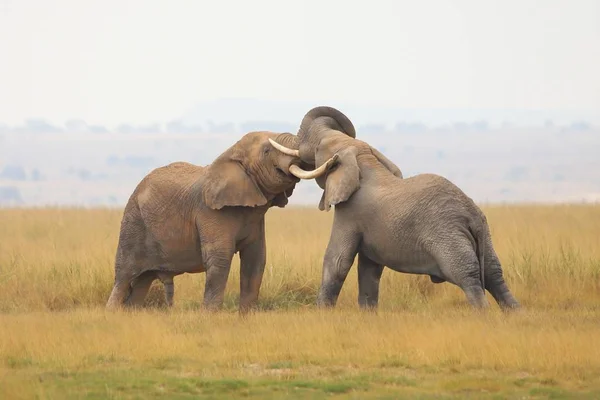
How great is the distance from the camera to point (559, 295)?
571 inches

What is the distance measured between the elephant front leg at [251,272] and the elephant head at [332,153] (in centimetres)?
Result: 81

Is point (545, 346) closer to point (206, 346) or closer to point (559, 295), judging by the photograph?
point (206, 346)

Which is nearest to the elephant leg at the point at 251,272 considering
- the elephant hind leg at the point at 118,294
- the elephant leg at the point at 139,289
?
the elephant leg at the point at 139,289

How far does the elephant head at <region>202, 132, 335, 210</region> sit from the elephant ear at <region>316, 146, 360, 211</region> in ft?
0.36

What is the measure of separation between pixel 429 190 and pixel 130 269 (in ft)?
10.7

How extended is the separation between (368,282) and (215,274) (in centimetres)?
152

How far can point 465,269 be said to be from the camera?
12297mm

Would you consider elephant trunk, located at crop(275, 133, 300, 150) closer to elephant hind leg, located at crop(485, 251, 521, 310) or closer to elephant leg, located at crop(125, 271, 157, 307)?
elephant leg, located at crop(125, 271, 157, 307)

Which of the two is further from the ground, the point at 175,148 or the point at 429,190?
the point at 429,190

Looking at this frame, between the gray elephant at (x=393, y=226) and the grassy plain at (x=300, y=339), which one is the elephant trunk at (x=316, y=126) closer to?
A: the gray elephant at (x=393, y=226)

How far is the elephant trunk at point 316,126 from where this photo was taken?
44.0 ft

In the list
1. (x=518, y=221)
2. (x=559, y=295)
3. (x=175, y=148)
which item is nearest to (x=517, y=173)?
(x=175, y=148)

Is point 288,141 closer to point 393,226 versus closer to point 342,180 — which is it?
point 342,180

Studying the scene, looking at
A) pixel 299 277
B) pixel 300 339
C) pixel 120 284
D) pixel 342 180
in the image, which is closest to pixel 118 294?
pixel 120 284
